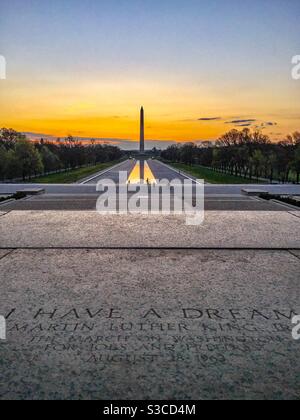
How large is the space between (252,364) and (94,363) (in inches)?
65.4

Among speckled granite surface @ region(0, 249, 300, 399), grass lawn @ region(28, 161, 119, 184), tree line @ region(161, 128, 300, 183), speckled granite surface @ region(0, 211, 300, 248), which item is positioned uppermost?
tree line @ region(161, 128, 300, 183)

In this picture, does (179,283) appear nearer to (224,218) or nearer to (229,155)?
(224,218)

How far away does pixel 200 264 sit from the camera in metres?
6.92

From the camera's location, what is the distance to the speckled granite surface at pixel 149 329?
3.29m

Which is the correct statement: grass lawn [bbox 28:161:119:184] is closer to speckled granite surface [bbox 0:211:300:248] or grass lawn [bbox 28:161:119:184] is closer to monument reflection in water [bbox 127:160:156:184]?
monument reflection in water [bbox 127:160:156:184]

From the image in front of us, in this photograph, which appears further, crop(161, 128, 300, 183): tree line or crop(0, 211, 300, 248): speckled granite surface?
crop(161, 128, 300, 183): tree line

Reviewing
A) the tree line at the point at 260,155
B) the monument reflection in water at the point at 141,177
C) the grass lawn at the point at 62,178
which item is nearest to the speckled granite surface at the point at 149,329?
the monument reflection in water at the point at 141,177

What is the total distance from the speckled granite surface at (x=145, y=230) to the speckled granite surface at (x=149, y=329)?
1.46 m

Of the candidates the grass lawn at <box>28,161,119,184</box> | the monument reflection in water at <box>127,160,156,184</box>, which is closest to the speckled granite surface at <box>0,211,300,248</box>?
the monument reflection in water at <box>127,160,156,184</box>

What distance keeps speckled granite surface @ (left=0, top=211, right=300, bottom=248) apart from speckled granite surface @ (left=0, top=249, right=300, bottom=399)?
1457mm

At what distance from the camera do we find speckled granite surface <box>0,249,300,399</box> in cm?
329

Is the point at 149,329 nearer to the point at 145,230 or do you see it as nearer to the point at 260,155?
the point at 145,230

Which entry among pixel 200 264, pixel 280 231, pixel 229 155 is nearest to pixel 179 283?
pixel 200 264

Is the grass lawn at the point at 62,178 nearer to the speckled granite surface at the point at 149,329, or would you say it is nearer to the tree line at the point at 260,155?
the tree line at the point at 260,155
